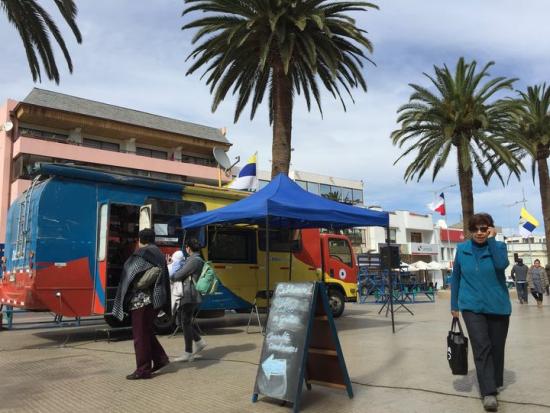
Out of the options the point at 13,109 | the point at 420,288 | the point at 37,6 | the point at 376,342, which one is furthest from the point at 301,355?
the point at 13,109

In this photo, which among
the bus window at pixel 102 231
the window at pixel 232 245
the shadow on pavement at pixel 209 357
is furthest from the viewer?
the window at pixel 232 245

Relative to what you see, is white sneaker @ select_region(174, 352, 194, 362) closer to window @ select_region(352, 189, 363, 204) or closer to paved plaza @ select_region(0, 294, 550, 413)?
paved plaza @ select_region(0, 294, 550, 413)

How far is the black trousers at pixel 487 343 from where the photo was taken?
4891 mm

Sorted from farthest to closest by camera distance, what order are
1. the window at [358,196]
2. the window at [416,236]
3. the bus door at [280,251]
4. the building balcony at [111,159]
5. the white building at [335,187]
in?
the window at [416,236] → the window at [358,196] → the white building at [335,187] → the building balcony at [111,159] → the bus door at [280,251]

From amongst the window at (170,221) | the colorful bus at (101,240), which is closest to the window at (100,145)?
the colorful bus at (101,240)

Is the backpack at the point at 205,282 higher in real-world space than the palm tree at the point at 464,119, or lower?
lower

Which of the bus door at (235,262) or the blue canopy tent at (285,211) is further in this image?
the bus door at (235,262)

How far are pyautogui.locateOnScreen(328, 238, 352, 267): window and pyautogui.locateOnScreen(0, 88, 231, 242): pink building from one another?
17.8 metres

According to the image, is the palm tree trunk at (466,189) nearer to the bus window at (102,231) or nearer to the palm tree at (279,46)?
the palm tree at (279,46)

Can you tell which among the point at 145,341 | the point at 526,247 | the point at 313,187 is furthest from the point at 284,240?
the point at 526,247

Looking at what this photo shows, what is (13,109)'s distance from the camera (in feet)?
112

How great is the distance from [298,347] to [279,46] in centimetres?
1239

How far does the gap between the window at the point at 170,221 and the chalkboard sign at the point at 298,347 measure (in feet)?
19.5

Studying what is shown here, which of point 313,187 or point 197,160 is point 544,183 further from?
point 313,187
